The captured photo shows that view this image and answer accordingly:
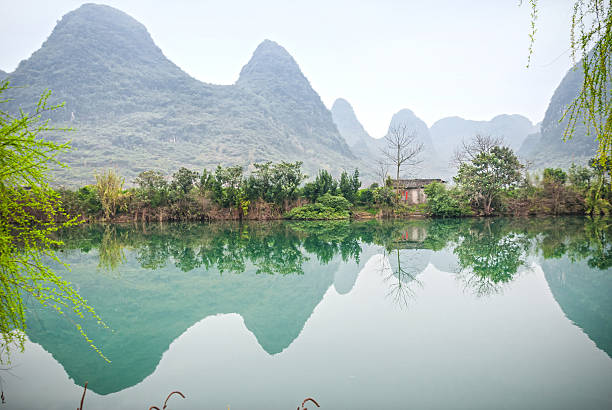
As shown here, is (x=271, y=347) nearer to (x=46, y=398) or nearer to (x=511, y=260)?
(x=46, y=398)

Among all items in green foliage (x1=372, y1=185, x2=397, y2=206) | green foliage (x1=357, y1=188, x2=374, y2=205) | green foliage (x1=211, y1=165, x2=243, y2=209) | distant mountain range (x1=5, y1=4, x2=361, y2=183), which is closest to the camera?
green foliage (x1=211, y1=165, x2=243, y2=209)

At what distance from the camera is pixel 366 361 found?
3.52 metres

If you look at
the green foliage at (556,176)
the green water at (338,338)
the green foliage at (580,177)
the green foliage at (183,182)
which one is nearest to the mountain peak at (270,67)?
the green foliage at (183,182)

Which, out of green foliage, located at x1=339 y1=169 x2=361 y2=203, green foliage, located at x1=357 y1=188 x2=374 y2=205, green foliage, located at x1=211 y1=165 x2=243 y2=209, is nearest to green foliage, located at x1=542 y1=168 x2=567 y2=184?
green foliage, located at x1=357 y1=188 x2=374 y2=205

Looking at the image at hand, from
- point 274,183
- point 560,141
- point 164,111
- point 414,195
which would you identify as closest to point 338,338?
point 274,183

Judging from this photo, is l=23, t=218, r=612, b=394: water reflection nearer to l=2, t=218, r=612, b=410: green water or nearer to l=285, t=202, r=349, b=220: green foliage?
l=2, t=218, r=612, b=410: green water

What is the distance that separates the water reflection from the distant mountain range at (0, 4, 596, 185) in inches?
2413

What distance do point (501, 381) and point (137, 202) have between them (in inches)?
1127

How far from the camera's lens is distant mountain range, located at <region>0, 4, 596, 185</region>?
7725 centimetres

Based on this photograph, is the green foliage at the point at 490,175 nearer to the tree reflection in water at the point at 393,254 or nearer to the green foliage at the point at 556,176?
the green foliage at the point at 556,176

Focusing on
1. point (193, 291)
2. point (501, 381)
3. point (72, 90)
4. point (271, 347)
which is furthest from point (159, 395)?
point (72, 90)

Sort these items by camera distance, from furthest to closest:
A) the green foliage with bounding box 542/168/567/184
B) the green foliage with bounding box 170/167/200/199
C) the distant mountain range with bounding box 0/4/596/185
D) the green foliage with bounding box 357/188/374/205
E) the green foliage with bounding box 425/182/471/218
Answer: the distant mountain range with bounding box 0/4/596/185
the green foliage with bounding box 357/188/374/205
the green foliage with bounding box 170/167/200/199
the green foliage with bounding box 425/182/471/218
the green foliage with bounding box 542/168/567/184

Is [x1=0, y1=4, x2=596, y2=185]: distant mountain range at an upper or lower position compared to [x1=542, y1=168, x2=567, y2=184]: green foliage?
upper

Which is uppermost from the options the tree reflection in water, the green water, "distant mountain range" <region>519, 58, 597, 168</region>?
"distant mountain range" <region>519, 58, 597, 168</region>
